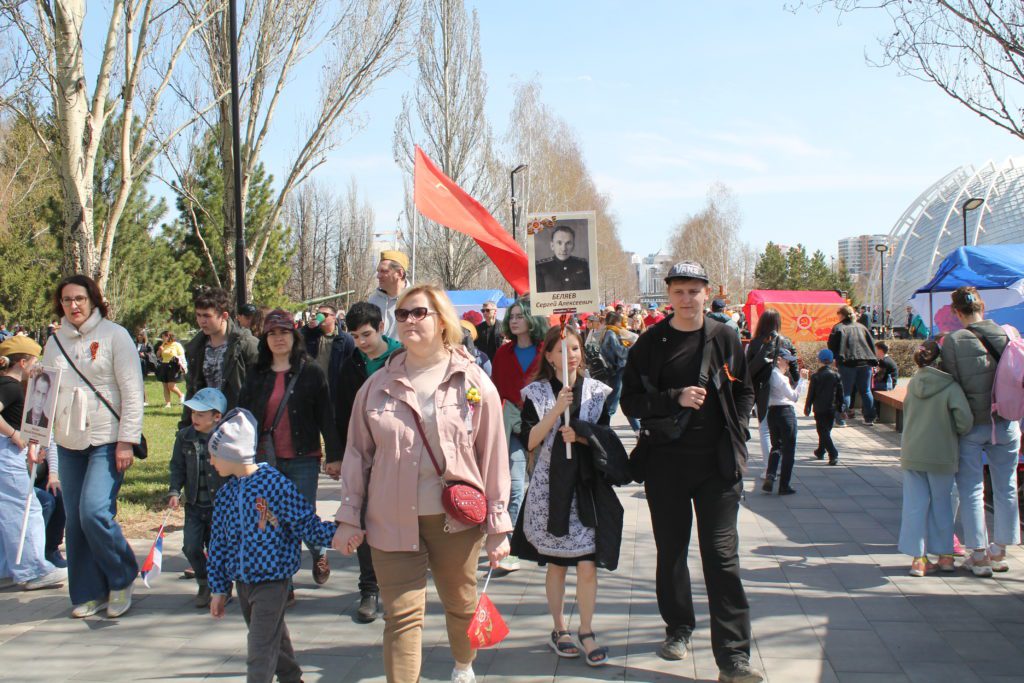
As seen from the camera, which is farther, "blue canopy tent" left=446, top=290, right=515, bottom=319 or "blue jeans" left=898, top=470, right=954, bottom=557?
"blue canopy tent" left=446, top=290, right=515, bottom=319

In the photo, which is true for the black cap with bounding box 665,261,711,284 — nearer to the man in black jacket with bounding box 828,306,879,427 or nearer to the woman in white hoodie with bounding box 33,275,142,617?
the woman in white hoodie with bounding box 33,275,142,617

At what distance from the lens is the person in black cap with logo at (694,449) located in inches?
168

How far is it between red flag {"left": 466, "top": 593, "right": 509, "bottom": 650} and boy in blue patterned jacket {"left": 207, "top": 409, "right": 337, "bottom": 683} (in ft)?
2.60

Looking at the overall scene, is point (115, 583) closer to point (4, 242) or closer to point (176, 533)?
point (176, 533)

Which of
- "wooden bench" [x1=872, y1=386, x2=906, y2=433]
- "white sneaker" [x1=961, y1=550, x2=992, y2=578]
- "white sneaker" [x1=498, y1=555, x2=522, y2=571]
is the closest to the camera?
"white sneaker" [x1=961, y1=550, x2=992, y2=578]

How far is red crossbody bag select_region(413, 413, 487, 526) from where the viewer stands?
3477mm

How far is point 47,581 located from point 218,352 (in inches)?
83.0

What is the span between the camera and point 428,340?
11.9ft

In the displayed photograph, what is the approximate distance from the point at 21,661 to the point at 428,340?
122 inches

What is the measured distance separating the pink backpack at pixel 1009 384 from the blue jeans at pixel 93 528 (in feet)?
19.2

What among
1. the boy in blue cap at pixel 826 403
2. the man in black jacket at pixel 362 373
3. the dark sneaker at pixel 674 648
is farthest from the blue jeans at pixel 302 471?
the boy in blue cap at pixel 826 403

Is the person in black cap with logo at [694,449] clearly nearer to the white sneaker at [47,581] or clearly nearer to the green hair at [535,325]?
the green hair at [535,325]

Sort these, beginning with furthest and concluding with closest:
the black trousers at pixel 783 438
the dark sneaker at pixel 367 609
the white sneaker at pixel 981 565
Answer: the black trousers at pixel 783 438
the white sneaker at pixel 981 565
the dark sneaker at pixel 367 609

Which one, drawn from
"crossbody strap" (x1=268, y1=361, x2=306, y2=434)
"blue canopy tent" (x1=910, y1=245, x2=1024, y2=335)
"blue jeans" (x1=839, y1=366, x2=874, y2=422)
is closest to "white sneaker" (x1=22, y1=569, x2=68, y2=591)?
"crossbody strap" (x1=268, y1=361, x2=306, y2=434)
